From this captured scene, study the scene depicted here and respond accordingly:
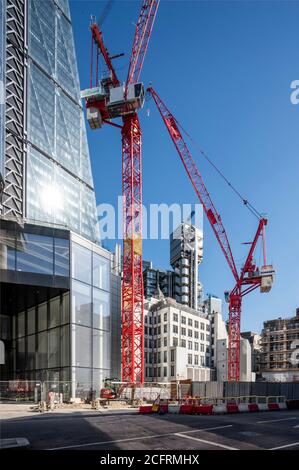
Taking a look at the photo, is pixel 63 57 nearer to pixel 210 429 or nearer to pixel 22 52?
pixel 22 52

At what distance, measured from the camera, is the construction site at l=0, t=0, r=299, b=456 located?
26734 millimetres

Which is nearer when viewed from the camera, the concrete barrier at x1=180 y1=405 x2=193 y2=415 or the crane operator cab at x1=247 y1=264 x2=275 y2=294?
the concrete barrier at x1=180 y1=405 x2=193 y2=415

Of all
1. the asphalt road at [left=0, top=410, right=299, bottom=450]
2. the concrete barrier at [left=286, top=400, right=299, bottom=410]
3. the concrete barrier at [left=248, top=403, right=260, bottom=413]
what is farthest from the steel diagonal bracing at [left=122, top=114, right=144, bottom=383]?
the asphalt road at [left=0, top=410, right=299, bottom=450]

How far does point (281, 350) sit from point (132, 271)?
69167 mm

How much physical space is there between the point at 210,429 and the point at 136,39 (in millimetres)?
77628

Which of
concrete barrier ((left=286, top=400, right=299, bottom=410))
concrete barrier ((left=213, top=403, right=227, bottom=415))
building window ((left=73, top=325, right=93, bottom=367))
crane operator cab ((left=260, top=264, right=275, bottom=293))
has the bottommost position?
concrete barrier ((left=286, top=400, right=299, bottom=410))

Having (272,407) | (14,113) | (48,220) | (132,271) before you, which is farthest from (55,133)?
(272,407)

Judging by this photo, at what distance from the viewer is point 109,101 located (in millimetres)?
80000

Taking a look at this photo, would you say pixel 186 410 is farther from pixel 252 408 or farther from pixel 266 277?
pixel 266 277

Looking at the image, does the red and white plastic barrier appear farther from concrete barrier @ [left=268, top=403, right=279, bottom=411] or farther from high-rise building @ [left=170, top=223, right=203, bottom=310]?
high-rise building @ [left=170, top=223, right=203, bottom=310]

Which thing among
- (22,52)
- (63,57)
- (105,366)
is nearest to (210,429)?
Answer: (105,366)

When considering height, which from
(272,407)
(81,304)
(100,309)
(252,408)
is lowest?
(272,407)

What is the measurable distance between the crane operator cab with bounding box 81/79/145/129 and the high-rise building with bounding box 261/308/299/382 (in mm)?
76323

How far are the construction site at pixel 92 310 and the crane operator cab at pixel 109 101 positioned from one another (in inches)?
9.1
